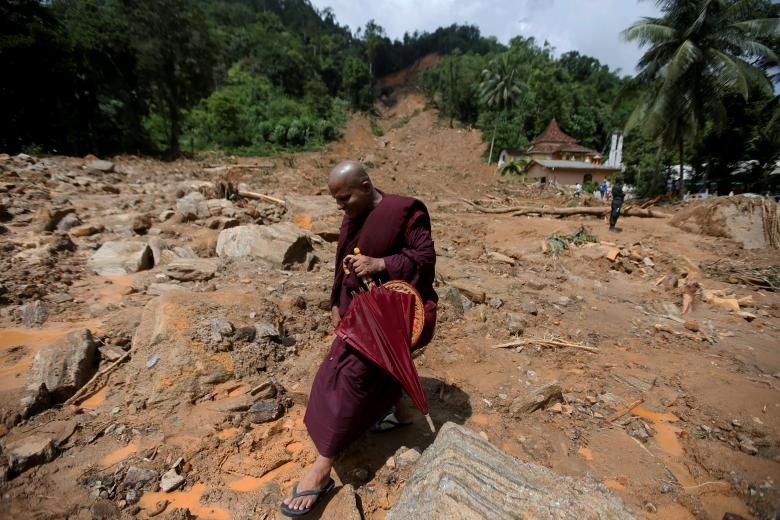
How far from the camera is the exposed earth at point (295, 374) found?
192 cm

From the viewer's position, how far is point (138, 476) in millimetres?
1862

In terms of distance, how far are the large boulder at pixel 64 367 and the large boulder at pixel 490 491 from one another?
89.8 inches

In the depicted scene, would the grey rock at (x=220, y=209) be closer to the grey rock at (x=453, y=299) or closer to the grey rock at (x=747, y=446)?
the grey rock at (x=453, y=299)

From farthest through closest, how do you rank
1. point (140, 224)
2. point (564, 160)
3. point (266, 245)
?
point (564, 160) → point (140, 224) → point (266, 245)

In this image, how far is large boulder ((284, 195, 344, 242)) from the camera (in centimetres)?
660

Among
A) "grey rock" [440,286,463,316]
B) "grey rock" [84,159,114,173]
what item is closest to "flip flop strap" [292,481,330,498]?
"grey rock" [440,286,463,316]

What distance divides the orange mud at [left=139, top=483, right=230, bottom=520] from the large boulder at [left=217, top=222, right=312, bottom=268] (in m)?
3.08

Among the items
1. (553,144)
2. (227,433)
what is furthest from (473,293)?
(553,144)

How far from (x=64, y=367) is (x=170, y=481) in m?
1.28

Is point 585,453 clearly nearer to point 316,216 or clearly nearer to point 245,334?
point 245,334

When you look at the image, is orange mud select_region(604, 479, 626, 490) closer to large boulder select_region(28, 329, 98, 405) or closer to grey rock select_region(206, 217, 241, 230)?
large boulder select_region(28, 329, 98, 405)

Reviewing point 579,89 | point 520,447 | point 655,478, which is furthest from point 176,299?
point 579,89

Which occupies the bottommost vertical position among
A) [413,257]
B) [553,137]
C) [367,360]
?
[367,360]

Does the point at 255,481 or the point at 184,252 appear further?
the point at 184,252
